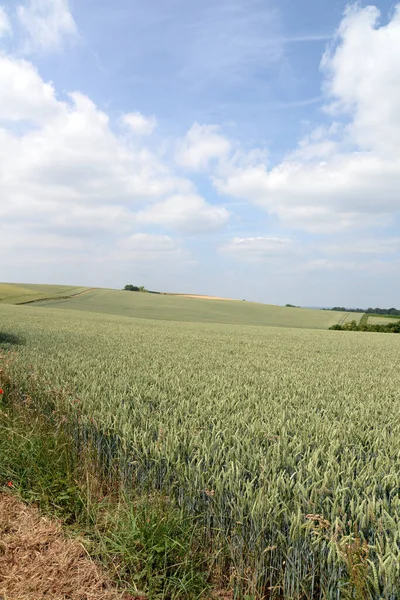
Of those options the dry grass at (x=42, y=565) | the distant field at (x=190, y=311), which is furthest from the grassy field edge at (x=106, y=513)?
the distant field at (x=190, y=311)

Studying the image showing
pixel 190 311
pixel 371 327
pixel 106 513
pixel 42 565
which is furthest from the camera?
pixel 190 311

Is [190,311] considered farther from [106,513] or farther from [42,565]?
[42,565]

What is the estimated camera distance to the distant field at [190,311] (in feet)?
172

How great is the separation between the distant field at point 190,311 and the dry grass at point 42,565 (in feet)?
144

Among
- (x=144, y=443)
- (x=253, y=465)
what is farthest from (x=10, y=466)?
(x=253, y=465)

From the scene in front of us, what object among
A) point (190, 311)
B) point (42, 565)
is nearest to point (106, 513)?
point (42, 565)

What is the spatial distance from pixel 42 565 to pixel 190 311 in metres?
55.5

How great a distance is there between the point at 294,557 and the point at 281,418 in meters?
2.13

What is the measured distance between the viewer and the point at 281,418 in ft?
14.8

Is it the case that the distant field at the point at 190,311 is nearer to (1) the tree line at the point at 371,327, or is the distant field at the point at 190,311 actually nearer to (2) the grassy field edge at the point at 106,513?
(1) the tree line at the point at 371,327

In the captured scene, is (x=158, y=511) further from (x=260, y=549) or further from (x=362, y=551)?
(x=362, y=551)

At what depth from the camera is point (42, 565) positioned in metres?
3.03

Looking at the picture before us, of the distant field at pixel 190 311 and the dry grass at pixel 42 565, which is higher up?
the distant field at pixel 190 311

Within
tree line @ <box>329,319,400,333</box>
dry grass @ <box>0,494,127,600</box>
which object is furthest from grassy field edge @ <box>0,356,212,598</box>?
tree line @ <box>329,319,400,333</box>
